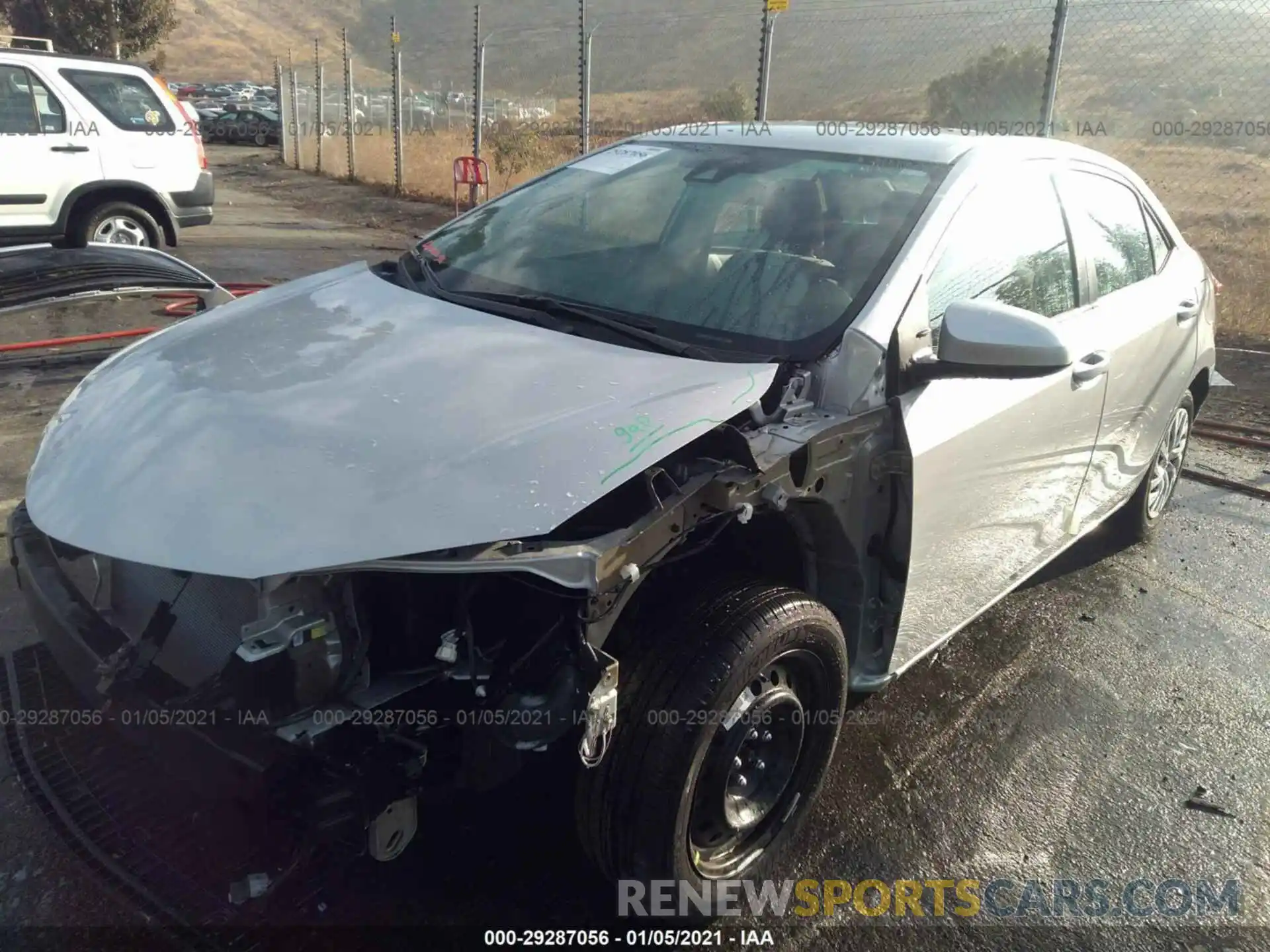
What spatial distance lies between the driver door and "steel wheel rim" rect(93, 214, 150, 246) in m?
8.17

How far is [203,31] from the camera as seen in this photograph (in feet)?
229

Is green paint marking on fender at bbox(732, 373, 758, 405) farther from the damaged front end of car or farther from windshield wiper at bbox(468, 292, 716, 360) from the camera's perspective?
windshield wiper at bbox(468, 292, 716, 360)

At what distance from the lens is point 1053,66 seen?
24.9 ft

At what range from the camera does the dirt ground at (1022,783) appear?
2.38 m

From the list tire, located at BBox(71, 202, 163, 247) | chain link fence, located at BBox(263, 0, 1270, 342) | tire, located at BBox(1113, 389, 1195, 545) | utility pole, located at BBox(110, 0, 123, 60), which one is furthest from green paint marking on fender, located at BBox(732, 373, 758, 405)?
utility pole, located at BBox(110, 0, 123, 60)

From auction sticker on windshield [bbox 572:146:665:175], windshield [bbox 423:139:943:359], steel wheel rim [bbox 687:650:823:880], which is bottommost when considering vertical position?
steel wheel rim [bbox 687:650:823:880]

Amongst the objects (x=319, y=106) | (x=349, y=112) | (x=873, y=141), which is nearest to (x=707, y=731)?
(x=873, y=141)

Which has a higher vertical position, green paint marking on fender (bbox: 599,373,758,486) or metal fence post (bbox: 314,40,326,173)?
metal fence post (bbox: 314,40,326,173)

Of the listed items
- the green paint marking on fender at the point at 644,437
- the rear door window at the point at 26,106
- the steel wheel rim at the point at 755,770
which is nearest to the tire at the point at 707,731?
the steel wheel rim at the point at 755,770

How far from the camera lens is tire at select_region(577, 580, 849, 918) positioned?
2.06 metres

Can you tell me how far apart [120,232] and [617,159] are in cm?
706

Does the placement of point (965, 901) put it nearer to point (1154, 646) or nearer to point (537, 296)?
point (1154, 646)

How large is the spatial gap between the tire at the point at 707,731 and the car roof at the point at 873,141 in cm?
158

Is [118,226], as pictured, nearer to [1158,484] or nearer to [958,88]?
[1158,484]
